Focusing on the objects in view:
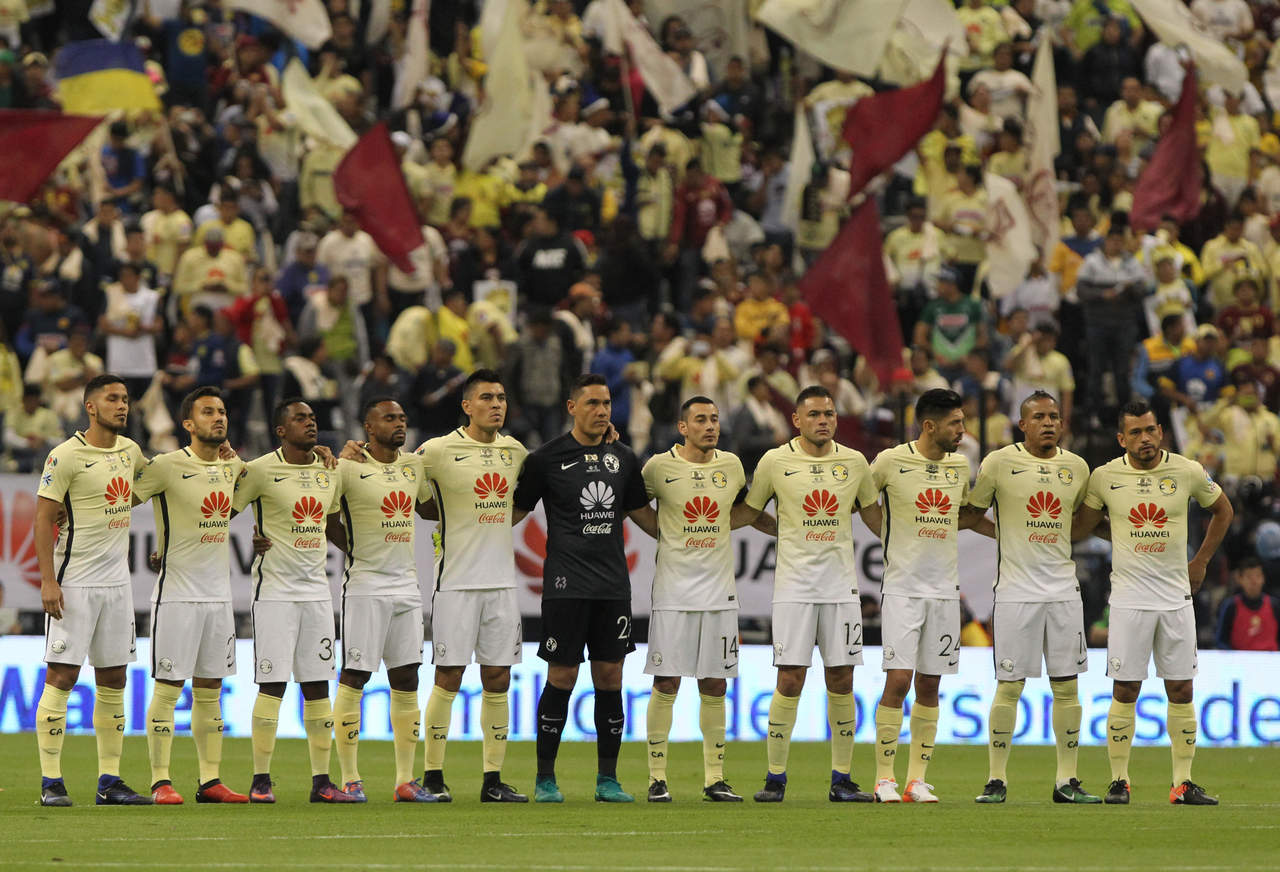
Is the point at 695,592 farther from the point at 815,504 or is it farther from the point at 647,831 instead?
the point at 647,831

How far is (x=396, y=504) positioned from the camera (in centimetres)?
1636

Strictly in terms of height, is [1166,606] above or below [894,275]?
below

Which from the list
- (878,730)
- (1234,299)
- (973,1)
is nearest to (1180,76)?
(973,1)

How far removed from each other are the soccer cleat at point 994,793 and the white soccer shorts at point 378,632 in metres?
4.14

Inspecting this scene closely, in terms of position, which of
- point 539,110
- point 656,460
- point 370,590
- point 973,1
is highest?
point 973,1

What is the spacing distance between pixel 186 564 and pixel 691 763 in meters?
5.82

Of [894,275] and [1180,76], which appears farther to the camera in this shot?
[1180,76]

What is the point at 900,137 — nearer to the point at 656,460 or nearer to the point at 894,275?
the point at 894,275

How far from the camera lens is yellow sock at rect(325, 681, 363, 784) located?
16.1 meters

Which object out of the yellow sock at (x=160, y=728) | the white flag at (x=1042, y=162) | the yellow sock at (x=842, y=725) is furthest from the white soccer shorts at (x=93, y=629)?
the white flag at (x=1042, y=162)

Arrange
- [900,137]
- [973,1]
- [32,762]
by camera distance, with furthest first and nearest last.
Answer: [973,1] < [900,137] < [32,762]

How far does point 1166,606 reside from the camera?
1641 cm

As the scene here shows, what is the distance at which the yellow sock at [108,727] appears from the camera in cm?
1577

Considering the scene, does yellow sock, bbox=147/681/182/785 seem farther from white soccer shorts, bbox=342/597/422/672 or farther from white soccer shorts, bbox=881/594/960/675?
white soccer shorts, bbox=881/594/960/675
